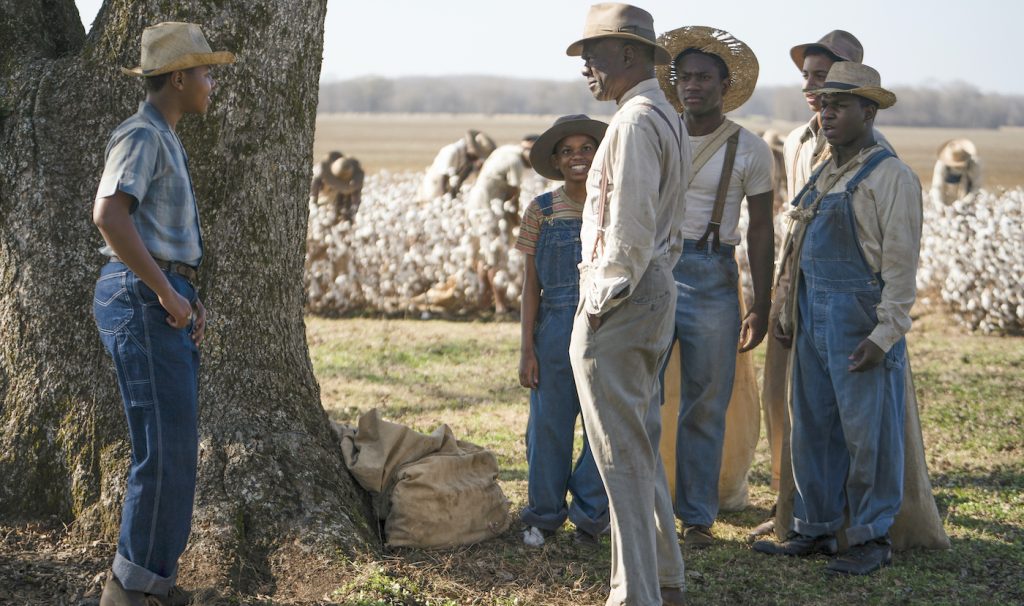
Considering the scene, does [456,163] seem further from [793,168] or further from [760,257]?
[760,257]

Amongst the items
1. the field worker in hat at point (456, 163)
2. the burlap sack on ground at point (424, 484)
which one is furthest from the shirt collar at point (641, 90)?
the field worker in hat at point (456, 163)

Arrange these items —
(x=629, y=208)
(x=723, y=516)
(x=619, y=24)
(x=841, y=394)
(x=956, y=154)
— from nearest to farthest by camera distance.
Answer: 1. (x=629, y=208)
2. (x=619, y=24)
3. (x=841, y=394)
4. (x=723, y=516)
5. (x=956, y=154)

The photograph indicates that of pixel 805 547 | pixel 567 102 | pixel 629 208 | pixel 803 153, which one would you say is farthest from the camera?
pixel 567 102

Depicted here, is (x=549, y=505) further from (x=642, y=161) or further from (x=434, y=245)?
(x=434, y=245)

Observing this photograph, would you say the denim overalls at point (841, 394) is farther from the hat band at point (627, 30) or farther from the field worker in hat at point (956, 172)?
the field worker in hat at point (956, 172)

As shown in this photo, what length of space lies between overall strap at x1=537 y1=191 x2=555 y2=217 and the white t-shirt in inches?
22.0

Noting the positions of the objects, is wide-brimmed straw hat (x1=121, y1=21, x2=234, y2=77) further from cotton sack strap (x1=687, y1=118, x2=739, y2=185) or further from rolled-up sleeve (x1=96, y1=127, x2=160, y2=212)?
cotton sack strap (x1=687, y1=118, x2=739, y2=185)

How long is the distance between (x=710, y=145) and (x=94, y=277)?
2511 millimetres

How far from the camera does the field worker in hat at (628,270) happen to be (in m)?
3.56

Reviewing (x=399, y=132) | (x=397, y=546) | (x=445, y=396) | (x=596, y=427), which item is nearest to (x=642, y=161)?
(x=596, y=427)

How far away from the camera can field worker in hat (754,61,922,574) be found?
4.47 metres

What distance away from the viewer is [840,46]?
17.7 feet

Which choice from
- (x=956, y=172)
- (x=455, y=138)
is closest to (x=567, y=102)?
(x=455, y=138)

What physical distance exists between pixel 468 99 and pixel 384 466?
160762mm
